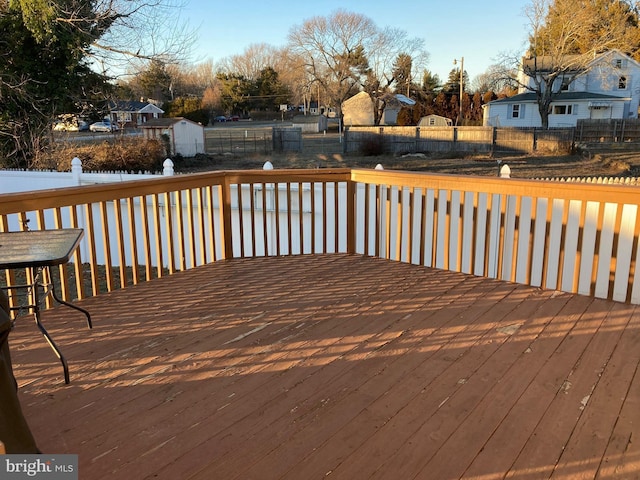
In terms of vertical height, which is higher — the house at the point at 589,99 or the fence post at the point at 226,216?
the house at the point at 589,99

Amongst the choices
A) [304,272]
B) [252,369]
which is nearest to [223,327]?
[252,369]

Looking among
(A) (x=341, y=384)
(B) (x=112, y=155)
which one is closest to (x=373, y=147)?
(B) (x=112, y=155)

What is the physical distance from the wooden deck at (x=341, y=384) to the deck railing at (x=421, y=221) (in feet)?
1.35

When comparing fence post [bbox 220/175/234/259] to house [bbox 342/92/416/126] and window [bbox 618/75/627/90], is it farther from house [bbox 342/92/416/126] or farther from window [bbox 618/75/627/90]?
house [bbox 342/92/416/126]

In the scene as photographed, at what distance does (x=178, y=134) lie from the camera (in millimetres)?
19000

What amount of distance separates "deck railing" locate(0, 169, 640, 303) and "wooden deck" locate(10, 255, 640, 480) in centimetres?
41

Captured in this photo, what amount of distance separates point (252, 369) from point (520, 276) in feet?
11.1

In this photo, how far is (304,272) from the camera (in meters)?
4.05

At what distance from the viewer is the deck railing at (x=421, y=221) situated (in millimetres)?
3305

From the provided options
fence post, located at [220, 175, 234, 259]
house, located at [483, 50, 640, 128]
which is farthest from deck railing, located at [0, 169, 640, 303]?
house, located at [483, 50, 640, 128]

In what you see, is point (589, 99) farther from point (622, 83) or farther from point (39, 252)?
point (39, 252)

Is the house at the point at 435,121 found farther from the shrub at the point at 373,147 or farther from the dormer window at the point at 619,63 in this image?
the shrub at the point at 373,147

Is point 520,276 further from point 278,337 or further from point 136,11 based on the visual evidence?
point 136,11

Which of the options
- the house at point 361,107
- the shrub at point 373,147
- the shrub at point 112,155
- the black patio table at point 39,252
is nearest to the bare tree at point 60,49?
the shrub at point 112,155
